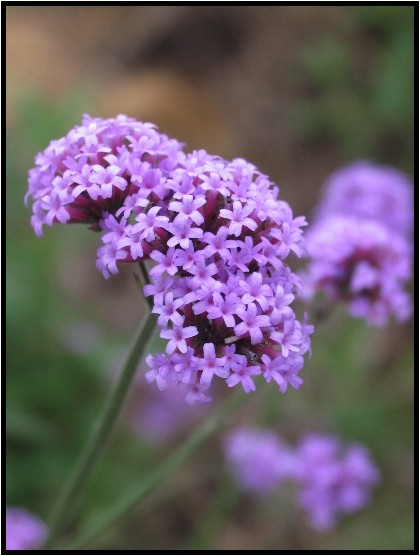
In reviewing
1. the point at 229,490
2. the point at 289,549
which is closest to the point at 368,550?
the point at 289,549

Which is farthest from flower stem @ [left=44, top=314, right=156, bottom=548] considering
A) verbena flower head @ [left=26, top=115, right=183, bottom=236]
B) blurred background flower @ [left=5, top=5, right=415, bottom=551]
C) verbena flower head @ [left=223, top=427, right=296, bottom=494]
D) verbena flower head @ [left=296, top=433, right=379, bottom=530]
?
verbena flower head @ [left=223, top=427, right=296, bottom=494]

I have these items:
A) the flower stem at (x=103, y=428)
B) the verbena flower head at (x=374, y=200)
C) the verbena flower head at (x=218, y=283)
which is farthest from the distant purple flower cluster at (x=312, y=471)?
the verbena flower head at (x=218, y=283)

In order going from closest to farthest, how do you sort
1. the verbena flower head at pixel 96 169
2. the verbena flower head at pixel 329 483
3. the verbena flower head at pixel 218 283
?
the verbena flower head at pixel 218 283
the verbena flower head at pixel 96 169
the verbena flower head at pixel 329 483

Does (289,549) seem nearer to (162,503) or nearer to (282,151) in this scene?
(162,503)

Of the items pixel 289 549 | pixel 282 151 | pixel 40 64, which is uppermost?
pixel 40 64

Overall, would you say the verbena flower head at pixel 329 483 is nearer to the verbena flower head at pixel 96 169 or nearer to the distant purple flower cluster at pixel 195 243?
the distant purple flower cluster at pixel 195 243

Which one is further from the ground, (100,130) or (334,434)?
(334,434)
